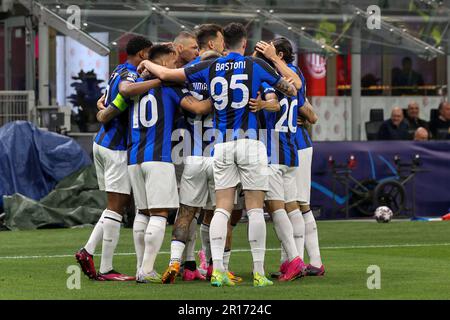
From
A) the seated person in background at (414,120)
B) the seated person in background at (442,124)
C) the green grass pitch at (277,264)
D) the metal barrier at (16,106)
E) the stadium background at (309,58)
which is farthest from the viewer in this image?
the seated person in background at (414,120)

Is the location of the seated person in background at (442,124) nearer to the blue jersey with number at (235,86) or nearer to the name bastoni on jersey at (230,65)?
the blue jersey with number at (235,86)

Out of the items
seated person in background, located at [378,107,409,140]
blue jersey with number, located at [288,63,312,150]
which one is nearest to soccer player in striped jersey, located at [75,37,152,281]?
blue jersey with number, located at [288,63,312,150]

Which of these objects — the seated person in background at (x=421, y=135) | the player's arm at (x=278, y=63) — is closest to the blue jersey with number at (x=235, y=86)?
the player's arm at (x=278, y=63)

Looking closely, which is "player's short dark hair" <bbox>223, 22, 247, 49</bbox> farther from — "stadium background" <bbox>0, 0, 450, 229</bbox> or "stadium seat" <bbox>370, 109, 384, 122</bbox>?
"stadium seat" <bbox>370, 109, 384, 122</bbox>

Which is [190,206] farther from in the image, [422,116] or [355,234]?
[422,116]

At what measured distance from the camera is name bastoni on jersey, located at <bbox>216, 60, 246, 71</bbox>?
34.3ft

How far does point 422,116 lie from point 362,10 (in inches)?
107

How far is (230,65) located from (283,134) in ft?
4.21

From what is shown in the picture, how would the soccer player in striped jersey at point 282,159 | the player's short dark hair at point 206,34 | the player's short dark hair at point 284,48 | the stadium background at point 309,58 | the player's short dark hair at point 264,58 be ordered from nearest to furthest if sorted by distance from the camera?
the soccer player in striped jersey at point 282,159 → the player's short dark hair at point 206,34 → the player's short dark hair at point 264,58 → the player's short dark hair at point 284,48 → the stadium background at point 309,58

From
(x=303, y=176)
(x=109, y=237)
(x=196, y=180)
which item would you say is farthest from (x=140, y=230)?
(x=303, y=176)

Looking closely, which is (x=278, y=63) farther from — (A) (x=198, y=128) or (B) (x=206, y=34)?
(A) (x=198, y=128)

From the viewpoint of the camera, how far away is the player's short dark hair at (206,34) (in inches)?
443

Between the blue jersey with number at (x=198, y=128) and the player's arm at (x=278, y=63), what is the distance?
584 millimetres
